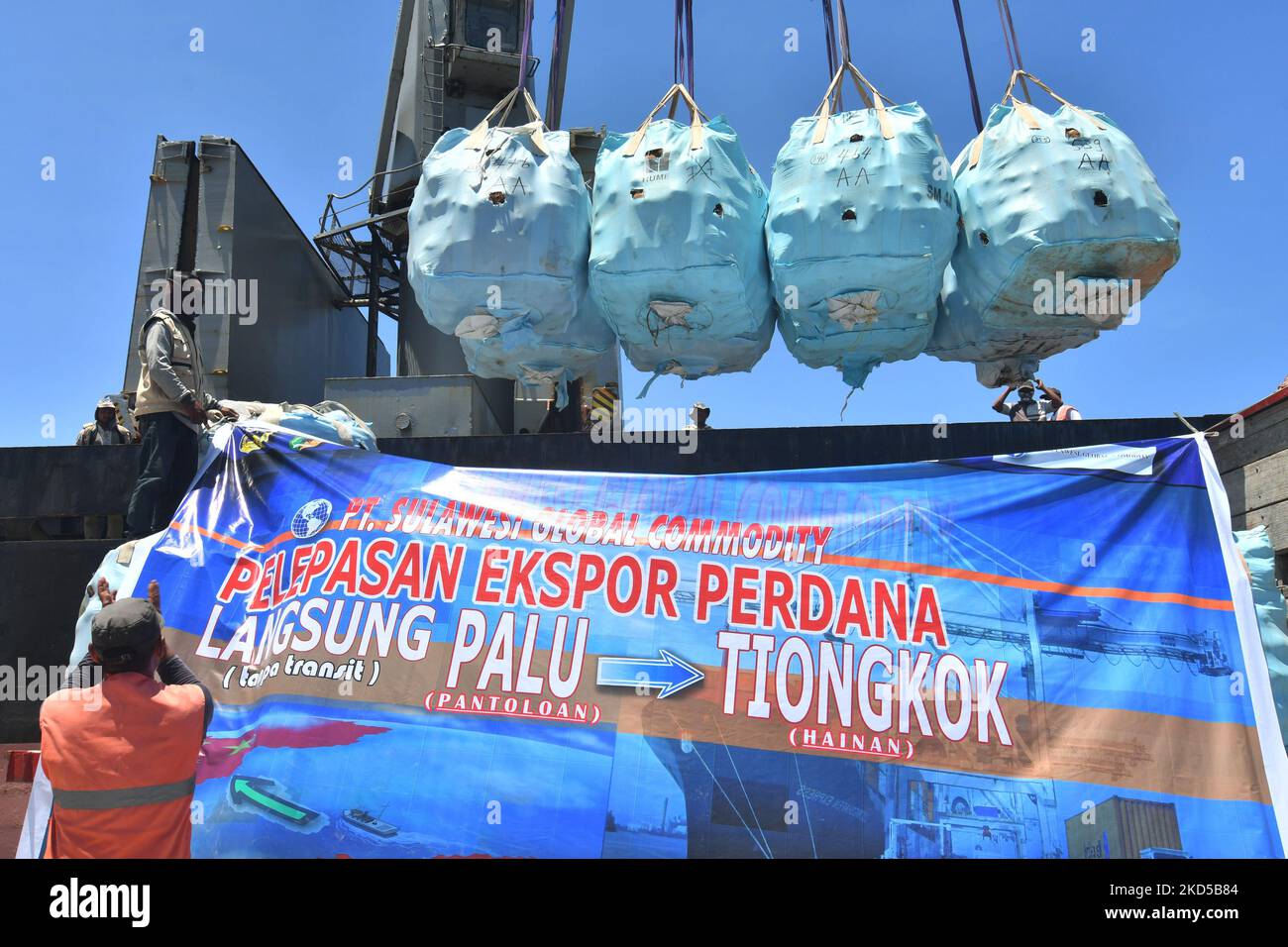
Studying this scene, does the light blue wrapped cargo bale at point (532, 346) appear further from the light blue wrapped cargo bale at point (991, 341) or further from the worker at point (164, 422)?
the light blue wrapped cargo bale at point (991, 341)

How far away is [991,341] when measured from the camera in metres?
4.99

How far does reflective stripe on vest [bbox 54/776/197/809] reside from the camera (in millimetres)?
2914

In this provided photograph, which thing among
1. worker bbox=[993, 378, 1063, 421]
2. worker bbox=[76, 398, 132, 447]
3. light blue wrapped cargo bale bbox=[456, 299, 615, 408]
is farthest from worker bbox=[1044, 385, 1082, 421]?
worker bbox=[76, 398, 132, 447]

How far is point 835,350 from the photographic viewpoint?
16.0ft

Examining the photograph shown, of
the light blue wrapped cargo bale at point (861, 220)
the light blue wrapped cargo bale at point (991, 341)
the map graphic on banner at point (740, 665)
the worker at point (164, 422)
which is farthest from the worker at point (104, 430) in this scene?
the light blue wrapped cargo bale at point (991, 341)

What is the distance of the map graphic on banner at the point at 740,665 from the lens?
3.21 meters

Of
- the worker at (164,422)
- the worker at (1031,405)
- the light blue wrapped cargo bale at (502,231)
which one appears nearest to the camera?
the light blue wrapped cargo bale at (502,231)

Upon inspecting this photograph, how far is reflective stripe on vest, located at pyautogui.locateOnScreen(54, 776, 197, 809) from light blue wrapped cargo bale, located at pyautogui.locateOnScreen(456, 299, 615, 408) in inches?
105

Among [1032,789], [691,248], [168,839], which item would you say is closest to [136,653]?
[168,839]

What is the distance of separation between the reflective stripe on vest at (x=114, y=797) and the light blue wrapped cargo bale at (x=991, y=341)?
432 cm

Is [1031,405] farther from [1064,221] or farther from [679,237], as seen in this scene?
[679,237]

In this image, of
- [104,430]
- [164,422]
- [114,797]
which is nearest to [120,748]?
[114,797]

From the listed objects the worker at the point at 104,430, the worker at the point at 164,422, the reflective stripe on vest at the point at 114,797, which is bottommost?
the reflective stripe on vest at the point at 114,797

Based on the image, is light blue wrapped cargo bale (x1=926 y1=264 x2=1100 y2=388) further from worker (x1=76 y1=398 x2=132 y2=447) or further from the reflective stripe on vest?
worker (x1=76 y1=398 x2=132 y2=447)
